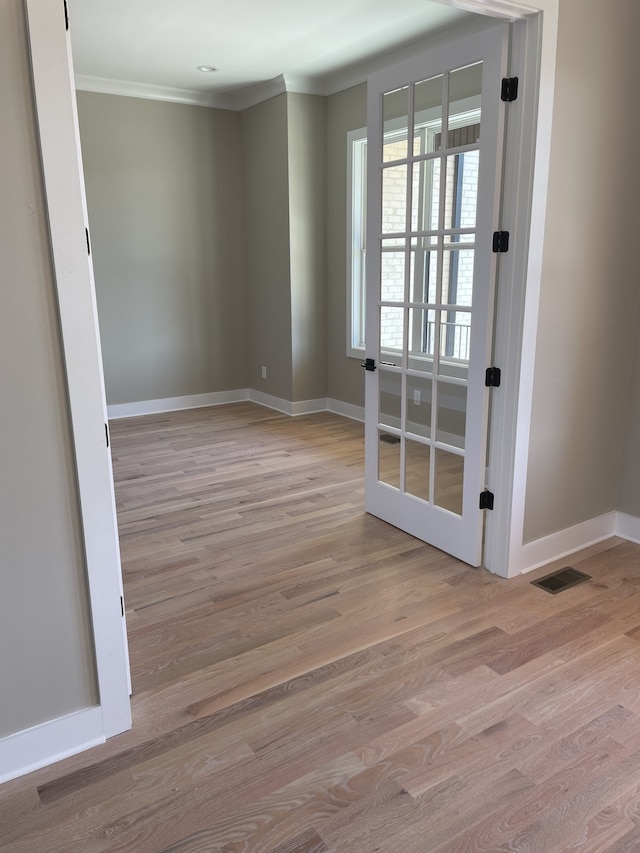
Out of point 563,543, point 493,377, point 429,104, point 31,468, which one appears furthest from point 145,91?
point 563,543

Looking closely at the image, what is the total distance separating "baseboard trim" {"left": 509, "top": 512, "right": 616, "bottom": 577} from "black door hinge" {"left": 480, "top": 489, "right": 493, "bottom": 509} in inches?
10.9

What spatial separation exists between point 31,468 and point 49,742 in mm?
847

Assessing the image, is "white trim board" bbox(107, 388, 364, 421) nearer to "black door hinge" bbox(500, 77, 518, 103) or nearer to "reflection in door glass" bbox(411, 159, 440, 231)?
"reflection in door glass" bbox(411, 159, 440, 231)

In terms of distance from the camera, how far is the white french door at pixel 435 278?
261cm

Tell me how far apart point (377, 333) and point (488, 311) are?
2.41 ft

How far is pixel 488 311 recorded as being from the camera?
2.66 metres

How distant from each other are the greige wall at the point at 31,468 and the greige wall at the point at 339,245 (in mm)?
4091

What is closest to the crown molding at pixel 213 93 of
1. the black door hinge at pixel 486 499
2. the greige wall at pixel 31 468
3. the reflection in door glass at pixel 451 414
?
the reflection in door glass at pixel 451 414

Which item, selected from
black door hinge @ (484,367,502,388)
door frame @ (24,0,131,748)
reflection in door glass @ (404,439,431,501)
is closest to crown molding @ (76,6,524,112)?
black door hinge @ (484,367,502,388)

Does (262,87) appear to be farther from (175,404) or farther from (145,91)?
(175,404)

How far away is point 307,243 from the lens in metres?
5.75

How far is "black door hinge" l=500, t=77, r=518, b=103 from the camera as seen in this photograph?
8.04ft

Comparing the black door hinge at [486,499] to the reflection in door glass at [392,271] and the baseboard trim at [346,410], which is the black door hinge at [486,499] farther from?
the baseboard trim at [346,410]

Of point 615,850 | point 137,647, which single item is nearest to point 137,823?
point 137,647
